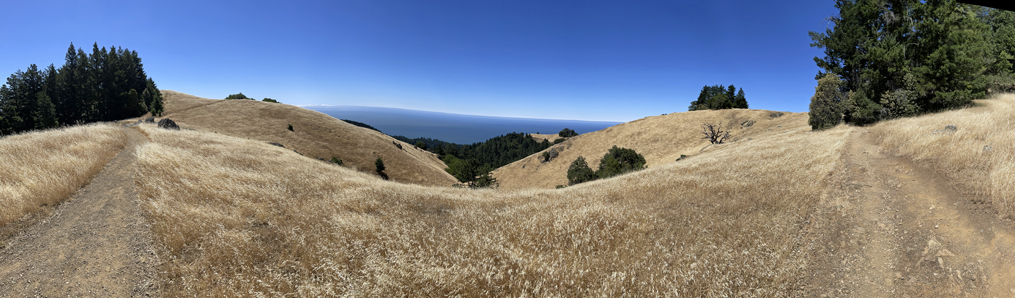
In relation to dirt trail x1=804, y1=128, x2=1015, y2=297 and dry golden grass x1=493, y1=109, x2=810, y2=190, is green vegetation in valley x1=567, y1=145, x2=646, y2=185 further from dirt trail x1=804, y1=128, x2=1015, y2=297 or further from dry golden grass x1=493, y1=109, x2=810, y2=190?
dirt trail x1=804, y1=128, x2=1015, y2=297

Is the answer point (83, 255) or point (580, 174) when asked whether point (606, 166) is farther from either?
point (83, 255)

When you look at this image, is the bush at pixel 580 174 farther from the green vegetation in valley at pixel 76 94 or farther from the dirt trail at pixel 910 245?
the green vegetation in valley at pixel 76 94

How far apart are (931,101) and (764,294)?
28532 mm

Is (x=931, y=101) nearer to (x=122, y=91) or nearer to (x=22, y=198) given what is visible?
(x=22, y=198)

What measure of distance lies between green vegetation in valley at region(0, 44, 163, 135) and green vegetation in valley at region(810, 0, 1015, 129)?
282ft

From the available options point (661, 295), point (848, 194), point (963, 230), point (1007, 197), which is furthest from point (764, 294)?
point (848, 194)

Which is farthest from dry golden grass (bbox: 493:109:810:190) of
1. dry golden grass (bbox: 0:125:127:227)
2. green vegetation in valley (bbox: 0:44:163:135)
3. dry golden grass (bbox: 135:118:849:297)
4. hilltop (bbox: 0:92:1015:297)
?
green vegetation in valley (bbox: 0:44:163:135)

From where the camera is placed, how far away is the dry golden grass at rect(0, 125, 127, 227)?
7.38 metres

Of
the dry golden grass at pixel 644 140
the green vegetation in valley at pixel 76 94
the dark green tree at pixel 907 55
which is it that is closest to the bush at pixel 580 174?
the dry golden grass at pixel 644 140

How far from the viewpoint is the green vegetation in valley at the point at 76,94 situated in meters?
44.6

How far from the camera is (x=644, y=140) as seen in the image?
57.1 metres

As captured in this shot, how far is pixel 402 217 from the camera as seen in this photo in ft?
26.2

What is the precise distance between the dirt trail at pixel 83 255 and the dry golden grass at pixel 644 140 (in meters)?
41.6

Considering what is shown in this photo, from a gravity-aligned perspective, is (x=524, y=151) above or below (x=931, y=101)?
below
